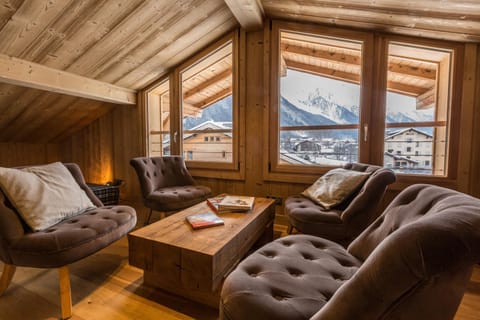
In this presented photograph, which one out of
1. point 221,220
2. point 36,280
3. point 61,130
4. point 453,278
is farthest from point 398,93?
point 61,130

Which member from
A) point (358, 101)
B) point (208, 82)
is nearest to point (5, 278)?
point (208, 82)

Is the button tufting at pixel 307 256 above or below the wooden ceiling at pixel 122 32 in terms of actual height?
below

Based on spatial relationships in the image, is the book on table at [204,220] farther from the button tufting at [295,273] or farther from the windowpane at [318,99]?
the windowpane at [318,99]

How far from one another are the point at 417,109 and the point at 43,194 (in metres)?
3.30

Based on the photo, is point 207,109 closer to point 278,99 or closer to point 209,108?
point 209,108

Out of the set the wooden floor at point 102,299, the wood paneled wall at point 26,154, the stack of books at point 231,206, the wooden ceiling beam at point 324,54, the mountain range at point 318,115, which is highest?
the wooden ceiling beam at point 324,54

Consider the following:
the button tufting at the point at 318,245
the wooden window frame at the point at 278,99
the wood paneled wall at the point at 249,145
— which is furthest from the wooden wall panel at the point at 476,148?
the button tufting at the point at 318,245

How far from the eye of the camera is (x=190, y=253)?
1.23 metres

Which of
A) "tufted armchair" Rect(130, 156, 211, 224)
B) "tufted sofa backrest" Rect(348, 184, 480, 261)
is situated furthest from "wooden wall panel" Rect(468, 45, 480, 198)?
"tufted armchair" Rect(130, 156, 211, 224)

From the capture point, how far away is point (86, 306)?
140 centimetres

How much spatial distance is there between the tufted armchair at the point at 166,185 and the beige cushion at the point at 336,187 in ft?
4.21

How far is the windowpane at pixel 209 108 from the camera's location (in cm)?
322

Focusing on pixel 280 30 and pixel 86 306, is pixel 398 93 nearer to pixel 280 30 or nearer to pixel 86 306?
pixel 280 30

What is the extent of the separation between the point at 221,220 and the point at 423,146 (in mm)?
2235
